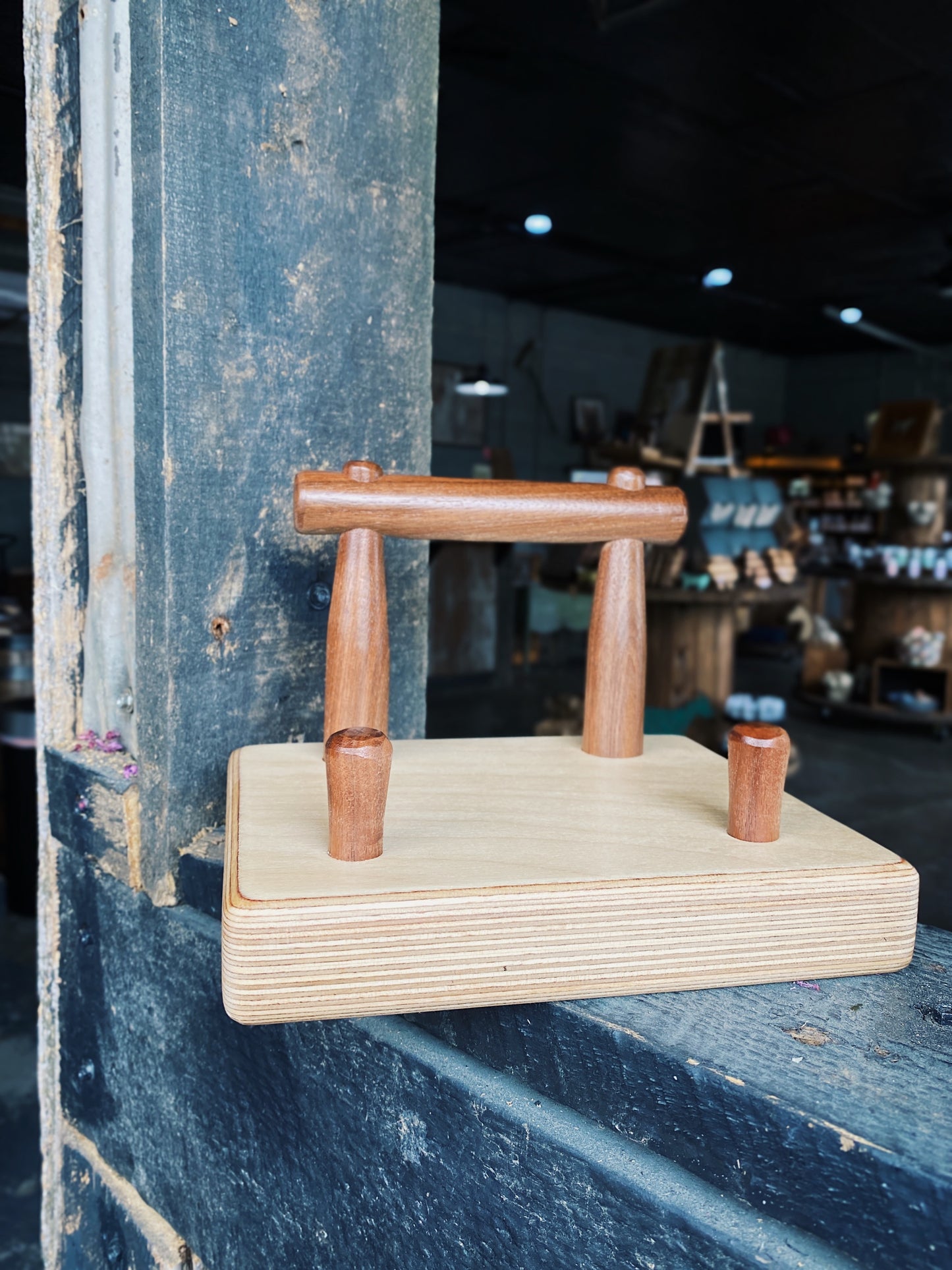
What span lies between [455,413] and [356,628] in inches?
350

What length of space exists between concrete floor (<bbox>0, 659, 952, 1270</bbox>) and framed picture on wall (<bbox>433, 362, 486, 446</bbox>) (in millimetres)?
2501

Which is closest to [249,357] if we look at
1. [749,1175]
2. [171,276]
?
[171,276]

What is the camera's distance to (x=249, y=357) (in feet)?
3.45

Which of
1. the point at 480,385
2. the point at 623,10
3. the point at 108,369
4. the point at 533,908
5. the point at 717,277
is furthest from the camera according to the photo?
the point at 480,385

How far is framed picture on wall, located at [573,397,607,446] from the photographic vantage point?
34.8ft

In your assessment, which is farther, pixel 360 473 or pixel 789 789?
pixel 789 789

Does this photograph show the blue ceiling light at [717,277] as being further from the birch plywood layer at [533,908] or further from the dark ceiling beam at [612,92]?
the birch plywood layer at [533,908]

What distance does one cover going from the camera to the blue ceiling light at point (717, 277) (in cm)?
823

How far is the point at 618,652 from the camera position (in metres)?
1.03

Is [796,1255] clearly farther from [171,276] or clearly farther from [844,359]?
[844,359]

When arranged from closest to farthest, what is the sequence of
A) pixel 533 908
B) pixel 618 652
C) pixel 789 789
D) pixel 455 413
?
pixel 533 908 → pixel 618 652 → pixel 789 789 → pixel 455 413

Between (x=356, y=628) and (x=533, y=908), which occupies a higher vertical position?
(x=356, y=628)

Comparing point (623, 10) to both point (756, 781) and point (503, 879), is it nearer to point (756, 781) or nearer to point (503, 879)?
point (756, 781)

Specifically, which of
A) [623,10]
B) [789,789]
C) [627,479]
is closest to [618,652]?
[627,479]
